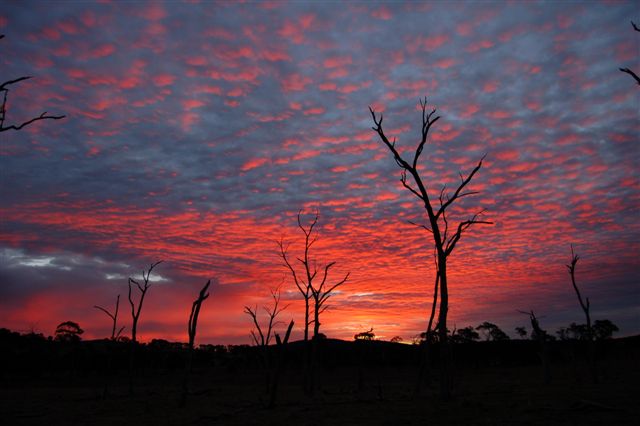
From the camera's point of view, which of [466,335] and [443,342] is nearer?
[443,342]

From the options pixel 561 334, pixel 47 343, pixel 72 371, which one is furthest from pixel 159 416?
pixel 561 334

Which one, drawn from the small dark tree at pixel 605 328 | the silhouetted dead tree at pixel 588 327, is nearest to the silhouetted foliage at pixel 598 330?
the small dark tree at pixel 605 328

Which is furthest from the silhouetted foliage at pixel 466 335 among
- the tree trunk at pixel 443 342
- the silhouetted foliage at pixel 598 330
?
the tree trunk at pixel 443 342

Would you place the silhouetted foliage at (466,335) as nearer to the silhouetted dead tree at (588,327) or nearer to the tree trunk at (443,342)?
the silhouetted dead tree at (588,327)

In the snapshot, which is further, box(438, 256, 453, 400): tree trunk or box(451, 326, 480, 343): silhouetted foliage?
box(451, 326, 480, 343): silhouetted foliage

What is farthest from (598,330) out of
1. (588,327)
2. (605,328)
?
(588,327)

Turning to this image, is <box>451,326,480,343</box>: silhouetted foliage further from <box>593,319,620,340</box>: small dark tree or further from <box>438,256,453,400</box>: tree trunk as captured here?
<box>438,256,453,400</box>: tree trunk

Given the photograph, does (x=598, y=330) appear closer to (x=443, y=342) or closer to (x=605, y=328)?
(x=605, y=328)

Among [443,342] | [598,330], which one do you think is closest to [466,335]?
[598,330]

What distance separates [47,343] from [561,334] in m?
94.7

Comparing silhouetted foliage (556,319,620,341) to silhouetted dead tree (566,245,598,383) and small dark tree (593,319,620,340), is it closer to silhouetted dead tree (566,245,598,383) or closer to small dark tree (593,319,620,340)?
small dark tree (593,319,620,340)

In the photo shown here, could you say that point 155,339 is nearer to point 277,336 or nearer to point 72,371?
point 72,371

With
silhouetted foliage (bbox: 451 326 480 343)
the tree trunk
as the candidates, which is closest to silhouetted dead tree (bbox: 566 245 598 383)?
the tree trunk

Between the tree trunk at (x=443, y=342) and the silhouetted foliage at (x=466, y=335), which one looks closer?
the tree trunk at (x=443, y=342)
